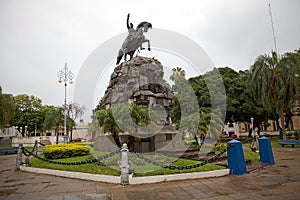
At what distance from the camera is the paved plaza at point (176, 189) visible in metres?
5.24

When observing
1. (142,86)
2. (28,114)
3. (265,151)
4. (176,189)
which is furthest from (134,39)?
(28,114)

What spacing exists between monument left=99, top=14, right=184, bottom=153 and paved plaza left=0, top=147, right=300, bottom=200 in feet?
19.3

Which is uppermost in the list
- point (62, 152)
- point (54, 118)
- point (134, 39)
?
point (134, 39)

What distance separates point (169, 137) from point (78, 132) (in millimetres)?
46960

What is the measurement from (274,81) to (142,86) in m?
13.7

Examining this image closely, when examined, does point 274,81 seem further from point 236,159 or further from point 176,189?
point 176,189

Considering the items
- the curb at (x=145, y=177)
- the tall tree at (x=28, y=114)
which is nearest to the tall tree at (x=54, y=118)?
the tall tree at (x=28, y=114)

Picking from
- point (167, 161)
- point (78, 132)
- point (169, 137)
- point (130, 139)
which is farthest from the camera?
point (78, 132)

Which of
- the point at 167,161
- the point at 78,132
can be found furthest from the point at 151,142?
the point at 78,132

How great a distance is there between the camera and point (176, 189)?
593 cm

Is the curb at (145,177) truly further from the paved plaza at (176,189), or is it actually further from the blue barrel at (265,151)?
the blue barrel at (265,151)

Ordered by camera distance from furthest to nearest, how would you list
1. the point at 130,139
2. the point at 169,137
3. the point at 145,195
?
the point at 169,137 < the point at 130,139 < the point at 145,195

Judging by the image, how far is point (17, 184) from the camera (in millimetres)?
7301

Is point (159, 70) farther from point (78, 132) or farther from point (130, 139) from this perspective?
point (78, 132)
